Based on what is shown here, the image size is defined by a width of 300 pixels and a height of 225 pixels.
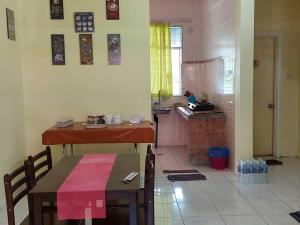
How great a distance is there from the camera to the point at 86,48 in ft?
14.5

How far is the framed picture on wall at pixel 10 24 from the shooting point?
390 cm

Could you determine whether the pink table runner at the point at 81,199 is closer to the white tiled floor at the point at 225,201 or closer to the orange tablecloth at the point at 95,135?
the white tiled floor at the point at 225,201

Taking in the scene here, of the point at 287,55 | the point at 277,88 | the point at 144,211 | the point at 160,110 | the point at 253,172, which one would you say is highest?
the point at 287,55

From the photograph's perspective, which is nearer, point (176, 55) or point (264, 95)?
point (264, 95)

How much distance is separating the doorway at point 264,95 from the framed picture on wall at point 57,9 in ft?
10.9

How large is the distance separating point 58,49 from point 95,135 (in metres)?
1.37

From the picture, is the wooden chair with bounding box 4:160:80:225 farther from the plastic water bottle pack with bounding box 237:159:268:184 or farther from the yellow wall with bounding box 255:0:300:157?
the yellow wall with bounding box 255:0:300:157

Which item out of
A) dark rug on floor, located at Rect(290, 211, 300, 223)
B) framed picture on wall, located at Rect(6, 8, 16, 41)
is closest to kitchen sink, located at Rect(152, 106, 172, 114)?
framed picture on wall, located at Rect(6, 8, 16, 41)

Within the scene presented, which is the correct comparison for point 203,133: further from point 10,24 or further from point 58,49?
point 10,24

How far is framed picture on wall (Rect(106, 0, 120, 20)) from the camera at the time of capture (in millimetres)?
4387

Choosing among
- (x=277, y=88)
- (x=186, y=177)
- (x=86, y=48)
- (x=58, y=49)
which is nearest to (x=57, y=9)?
(x=58, y=49)

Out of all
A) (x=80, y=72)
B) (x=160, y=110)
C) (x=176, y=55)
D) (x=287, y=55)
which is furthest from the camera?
(x=176, y=55)

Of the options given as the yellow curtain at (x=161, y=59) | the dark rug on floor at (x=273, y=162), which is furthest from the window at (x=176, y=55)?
the dark rug on floor at (x=273, y=162)

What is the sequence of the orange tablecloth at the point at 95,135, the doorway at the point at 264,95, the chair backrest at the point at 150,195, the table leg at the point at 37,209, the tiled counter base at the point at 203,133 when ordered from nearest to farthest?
1. the table leg at the point at 37,209
2. the chair backrest at the point at 150,195
3. the orange tablecloth at the point at 95,135
4. the tiled counter base at the point at 203,133
5. the doorway at the point at 264,95
